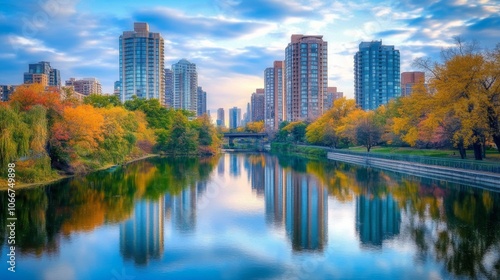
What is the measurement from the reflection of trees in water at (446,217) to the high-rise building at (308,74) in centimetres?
8686

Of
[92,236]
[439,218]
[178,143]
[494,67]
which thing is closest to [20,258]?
[92,236]

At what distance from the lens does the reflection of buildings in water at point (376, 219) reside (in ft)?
54.2

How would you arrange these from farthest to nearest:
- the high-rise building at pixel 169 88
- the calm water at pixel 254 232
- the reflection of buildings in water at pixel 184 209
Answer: the high-rise building at pixel 169 88, the reflection of buildings in water at pixel 184 209, the calm water at pixel 254 232

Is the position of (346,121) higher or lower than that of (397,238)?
higher

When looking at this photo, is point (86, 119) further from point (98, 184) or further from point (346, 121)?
point (346, 121)

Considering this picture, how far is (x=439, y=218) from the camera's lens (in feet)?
63.5

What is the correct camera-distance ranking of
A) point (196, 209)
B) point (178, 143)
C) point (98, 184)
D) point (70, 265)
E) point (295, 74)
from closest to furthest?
point (70, 265) < point (196, 209) < point (98, 184) < point (178, 143) < point (295, 74)

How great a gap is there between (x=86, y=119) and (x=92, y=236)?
2121 centimetres

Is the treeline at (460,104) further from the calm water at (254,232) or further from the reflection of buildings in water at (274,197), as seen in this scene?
the reflection of buildings in water at (274,197)

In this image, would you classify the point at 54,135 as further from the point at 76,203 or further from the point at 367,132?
the point at 367,132

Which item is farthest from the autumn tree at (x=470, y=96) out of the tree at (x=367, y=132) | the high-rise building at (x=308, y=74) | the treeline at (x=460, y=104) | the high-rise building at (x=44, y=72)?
the high-rise building at (x=44, y=72)

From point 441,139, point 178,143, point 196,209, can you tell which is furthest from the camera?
point 178,143

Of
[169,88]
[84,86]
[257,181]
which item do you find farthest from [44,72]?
[257,181]

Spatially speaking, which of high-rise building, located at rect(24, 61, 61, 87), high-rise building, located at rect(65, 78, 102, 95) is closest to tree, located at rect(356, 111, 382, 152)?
high-rise building, located at rect(24, 61, 61, 87)
